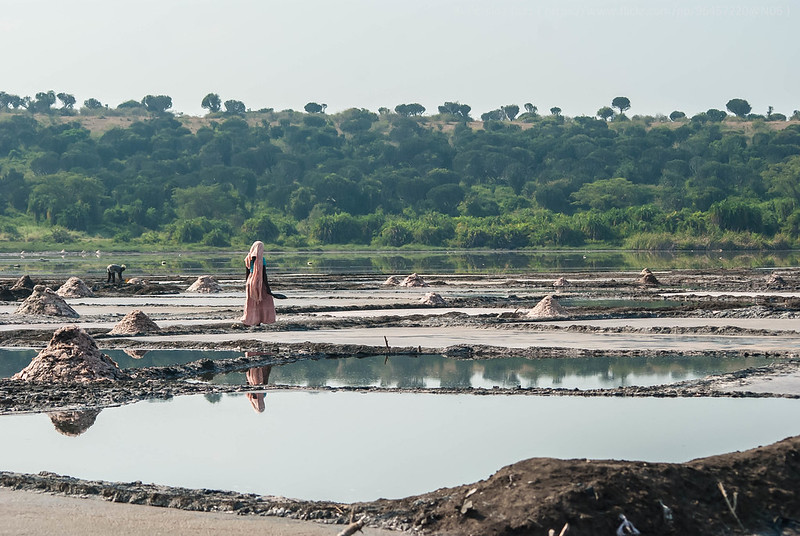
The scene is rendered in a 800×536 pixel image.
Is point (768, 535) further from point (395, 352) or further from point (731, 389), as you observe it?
point (395, 352)

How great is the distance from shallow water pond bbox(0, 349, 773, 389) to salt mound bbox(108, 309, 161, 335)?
4.03m

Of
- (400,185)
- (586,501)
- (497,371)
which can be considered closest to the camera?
(586,501)

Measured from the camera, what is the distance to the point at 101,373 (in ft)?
61.4

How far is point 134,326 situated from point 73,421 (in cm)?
1278

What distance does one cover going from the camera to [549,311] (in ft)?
104

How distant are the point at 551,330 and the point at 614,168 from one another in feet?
405

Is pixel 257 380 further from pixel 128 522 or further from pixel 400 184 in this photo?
pixel 400 184

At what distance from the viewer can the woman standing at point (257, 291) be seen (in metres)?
26.6

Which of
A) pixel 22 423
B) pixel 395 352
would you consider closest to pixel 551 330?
pixel 395 352

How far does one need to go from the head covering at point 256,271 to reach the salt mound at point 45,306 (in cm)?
847

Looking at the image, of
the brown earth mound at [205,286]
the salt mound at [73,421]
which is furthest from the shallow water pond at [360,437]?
the brown earth mound at [205,286]

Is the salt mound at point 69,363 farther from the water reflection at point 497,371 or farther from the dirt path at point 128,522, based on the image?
the dirt path at point 128,522

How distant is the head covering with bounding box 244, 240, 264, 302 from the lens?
26.4 meters

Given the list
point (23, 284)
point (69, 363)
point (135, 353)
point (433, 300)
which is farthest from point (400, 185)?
point (69, 363)
